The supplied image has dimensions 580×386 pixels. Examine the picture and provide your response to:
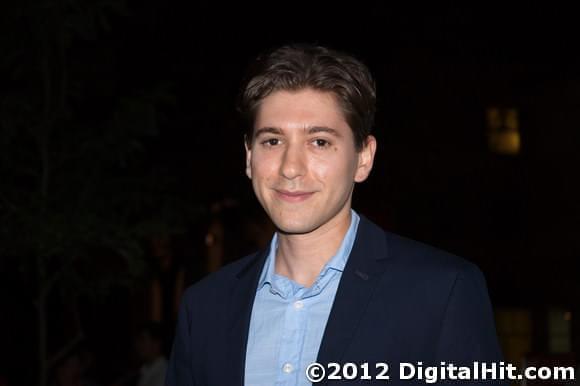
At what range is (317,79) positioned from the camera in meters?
2.67

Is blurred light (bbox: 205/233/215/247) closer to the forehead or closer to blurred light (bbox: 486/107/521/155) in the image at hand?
blurred light (bbox: 486/107/521/155)

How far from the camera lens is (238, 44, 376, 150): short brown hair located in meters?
2.67

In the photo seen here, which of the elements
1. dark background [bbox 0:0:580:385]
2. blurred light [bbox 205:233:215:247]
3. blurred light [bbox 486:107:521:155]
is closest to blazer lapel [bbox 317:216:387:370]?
dark background [bbox 0:0:580:385]

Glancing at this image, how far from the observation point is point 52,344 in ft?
52.4

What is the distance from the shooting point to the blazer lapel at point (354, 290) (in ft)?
8.02

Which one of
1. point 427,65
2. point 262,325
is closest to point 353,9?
point 427,65

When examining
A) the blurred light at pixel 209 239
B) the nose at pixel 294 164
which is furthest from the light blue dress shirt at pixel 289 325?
the blurred light at pixel 209 239

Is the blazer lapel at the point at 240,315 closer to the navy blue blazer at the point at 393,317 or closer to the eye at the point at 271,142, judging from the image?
the navy blue blazer at the point at 393,317

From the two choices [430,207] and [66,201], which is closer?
[66,201]

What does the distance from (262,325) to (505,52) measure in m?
19.2

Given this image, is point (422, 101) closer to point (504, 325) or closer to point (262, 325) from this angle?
point (504, 325)

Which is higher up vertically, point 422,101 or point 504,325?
point 422,101

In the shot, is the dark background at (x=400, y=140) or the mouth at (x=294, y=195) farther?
the dark background at (x=400, y=140)

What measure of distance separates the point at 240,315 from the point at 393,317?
0.56 m
